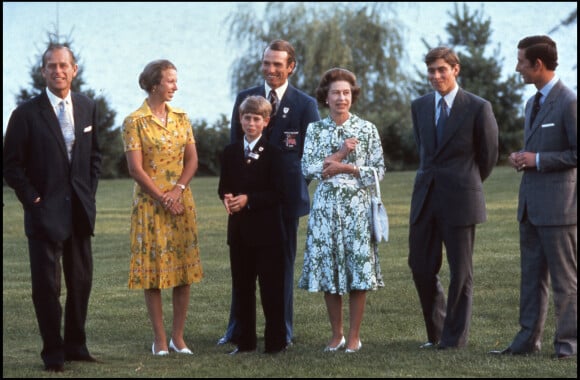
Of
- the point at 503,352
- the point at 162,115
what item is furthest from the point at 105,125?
the point at 503,352

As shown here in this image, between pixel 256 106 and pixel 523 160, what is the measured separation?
1992 millimetres

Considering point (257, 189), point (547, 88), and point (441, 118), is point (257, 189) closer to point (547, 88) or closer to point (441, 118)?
point (441, 118)

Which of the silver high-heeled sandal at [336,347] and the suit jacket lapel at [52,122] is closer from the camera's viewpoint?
the suit jacket lapel at [52,122]

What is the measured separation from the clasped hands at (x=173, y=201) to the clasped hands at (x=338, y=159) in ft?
3.64

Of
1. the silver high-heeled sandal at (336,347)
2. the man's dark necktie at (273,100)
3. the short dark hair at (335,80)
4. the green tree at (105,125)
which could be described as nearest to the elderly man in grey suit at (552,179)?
the short dark hair at (335,80)

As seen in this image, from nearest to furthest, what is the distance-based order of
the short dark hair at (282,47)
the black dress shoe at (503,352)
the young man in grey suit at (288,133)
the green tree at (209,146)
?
the black dress shoe at (503,352), the short dark hair at (282,47), the young man in grey suit at (288,133), the green tree at (209,146)

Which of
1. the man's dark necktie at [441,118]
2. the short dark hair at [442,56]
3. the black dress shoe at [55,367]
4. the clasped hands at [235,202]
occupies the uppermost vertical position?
the short dark hair at [442,56]

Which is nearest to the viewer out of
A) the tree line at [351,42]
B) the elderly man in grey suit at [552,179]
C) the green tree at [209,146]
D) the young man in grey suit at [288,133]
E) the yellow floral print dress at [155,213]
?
the elderly man in grey suit at [552,179]

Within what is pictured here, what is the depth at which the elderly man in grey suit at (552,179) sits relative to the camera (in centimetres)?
738

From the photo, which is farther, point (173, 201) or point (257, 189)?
point (257, 189)

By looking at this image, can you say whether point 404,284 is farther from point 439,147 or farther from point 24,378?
point 24,378

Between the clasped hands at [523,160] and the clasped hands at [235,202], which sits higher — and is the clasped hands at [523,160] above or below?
above

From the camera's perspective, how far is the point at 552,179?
743cm

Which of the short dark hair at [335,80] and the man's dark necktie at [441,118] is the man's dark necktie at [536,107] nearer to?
the man's dark necktie at [441,118]
